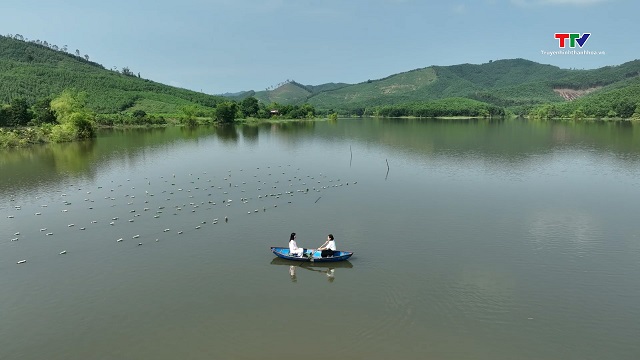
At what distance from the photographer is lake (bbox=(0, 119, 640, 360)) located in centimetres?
1465

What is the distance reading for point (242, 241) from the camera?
24406 millimetres

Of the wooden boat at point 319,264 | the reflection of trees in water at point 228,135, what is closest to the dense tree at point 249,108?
the reflection of trees in water at point 228,135

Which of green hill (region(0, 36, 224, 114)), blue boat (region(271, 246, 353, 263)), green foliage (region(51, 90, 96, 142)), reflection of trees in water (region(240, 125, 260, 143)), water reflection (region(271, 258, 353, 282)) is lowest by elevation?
water reflection (region(271, 258, 353, 282))

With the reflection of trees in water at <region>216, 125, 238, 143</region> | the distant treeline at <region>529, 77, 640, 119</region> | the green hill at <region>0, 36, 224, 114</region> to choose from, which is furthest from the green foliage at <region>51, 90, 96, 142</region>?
the distant treeline at <region>529, 77, 640, 119</region>

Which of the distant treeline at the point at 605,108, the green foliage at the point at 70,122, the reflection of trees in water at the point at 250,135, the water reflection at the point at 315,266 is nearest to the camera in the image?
the water reflection at the point at 315,266

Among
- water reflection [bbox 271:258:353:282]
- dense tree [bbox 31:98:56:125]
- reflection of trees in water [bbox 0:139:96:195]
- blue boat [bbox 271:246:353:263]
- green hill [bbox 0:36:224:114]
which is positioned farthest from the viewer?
green hill [bbox 0:36:224:114]

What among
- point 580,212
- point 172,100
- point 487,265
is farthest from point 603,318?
point 172,100

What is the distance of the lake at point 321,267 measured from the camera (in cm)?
1465

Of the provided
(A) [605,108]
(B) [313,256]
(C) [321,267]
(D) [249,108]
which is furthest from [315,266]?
(A) [605,108]

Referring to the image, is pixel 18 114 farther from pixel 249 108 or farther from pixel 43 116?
pixel 249 108

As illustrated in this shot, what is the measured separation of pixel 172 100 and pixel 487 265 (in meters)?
186

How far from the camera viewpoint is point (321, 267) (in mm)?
21031

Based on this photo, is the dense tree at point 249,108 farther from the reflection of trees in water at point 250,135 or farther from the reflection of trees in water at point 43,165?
the reflection of trees in water at point 43,165

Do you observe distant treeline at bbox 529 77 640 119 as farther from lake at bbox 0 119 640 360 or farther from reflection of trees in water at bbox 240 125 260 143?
lake at bbox 0 119 640 360
